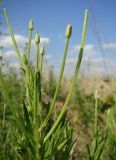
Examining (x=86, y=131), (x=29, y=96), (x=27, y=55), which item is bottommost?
(x=86, y=131)

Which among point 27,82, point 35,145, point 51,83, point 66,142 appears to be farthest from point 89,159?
point 51,83

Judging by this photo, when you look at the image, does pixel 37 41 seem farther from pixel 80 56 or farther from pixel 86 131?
pixel 86 131

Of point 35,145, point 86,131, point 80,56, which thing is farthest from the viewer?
point 86,131

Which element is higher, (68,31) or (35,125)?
(68,31)

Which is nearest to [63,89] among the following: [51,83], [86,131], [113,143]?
[51,83]

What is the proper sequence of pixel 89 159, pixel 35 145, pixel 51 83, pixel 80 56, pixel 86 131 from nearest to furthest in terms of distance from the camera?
pixel 80 56 < pixel 35 145 < pixel 89 159 < pixel 86 131 < pixel 51 83

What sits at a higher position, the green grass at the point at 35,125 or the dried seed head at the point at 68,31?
the dried seed head at the point at 68,31

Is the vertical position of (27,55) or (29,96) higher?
(27,55)

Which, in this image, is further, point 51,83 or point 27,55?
point 51,83

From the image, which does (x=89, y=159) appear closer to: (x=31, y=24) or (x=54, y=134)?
(x=54, y=134)

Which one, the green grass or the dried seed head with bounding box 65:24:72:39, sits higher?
the dried seed head with bounding box 65:24:72:39
